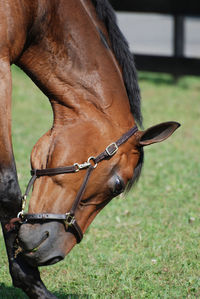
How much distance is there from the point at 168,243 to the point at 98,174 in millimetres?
1601

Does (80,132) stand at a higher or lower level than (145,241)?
higher

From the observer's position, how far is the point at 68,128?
302cm

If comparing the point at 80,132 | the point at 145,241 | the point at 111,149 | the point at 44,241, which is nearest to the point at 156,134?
the point at 111,149

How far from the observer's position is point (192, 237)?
14.6 feet

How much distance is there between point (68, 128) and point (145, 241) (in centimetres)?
169

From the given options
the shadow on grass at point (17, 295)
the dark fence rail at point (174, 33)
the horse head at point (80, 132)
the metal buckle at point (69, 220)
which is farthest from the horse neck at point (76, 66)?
the dark fence rail at point (174, 33)

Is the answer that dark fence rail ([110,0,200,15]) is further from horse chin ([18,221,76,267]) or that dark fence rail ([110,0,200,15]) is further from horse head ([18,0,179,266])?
horse chin ([18,221,76,267])

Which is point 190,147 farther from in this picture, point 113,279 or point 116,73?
point 116,73

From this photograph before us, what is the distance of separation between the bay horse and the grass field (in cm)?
60

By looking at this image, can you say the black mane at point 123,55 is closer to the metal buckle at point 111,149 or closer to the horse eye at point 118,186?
the metal buckle at point 111,149

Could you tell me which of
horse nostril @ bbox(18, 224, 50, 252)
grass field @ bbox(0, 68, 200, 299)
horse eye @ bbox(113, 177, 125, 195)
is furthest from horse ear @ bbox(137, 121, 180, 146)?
grass field @ bbox(0, 68, 200, 299)

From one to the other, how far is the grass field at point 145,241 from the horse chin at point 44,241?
0.72 meters

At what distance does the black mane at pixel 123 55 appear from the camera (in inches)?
123

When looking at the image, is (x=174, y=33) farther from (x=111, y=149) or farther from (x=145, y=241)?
(x=111, y=149)
